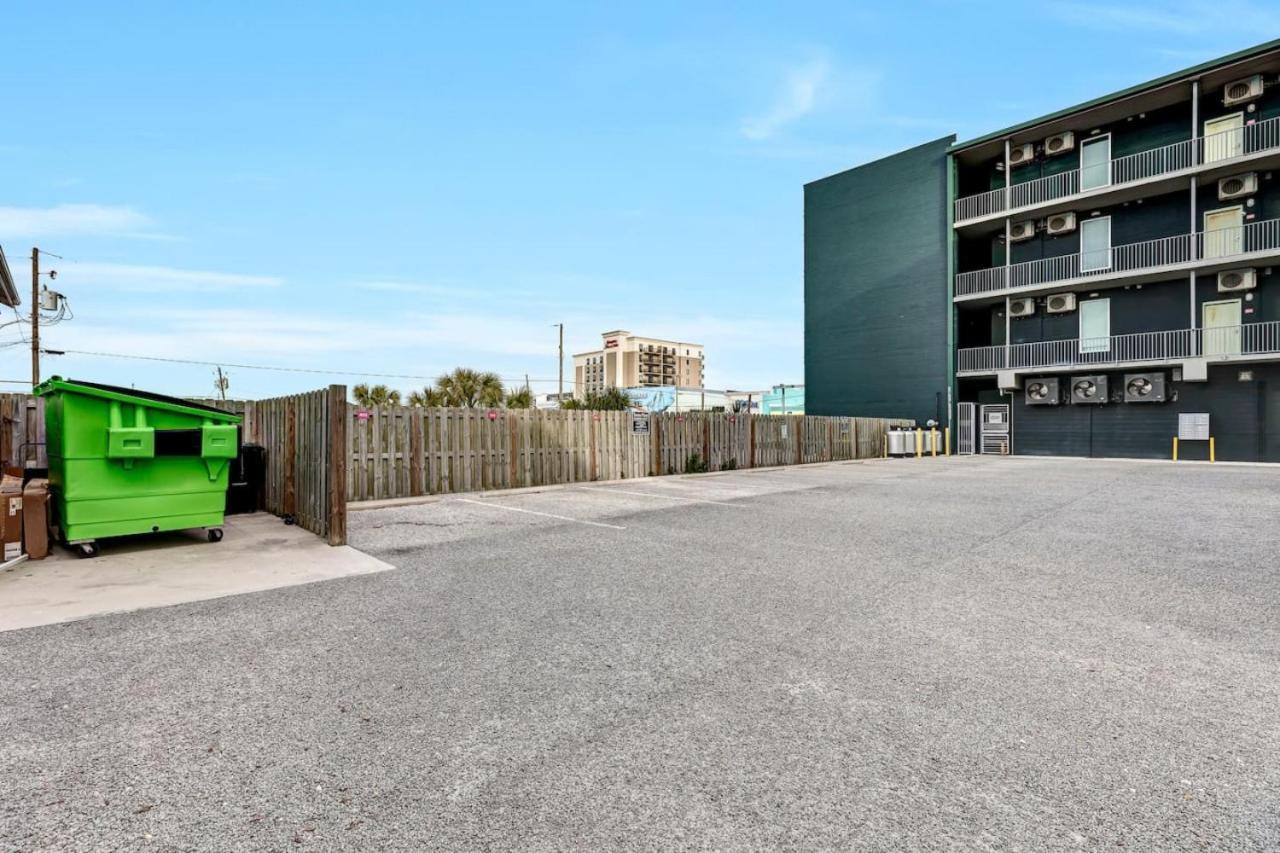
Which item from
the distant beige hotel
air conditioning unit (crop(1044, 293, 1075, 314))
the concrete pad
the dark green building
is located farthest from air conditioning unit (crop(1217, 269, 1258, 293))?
the distant beige hotel

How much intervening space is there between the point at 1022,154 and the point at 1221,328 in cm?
1091

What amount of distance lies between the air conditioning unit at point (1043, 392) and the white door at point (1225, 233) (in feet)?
21.9

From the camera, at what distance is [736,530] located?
8430mm

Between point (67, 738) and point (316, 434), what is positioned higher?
point (316, 434)

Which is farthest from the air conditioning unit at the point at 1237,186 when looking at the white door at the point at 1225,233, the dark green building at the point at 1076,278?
the white door at the point at 1225,233

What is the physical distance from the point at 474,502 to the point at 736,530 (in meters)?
5.21

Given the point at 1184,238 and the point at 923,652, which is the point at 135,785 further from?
the point at 1184,238

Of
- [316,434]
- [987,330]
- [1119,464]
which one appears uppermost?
[987,330]

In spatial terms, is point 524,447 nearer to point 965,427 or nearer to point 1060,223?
point 965,427

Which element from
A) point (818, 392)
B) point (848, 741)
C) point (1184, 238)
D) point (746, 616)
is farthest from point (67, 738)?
point (818, 392)

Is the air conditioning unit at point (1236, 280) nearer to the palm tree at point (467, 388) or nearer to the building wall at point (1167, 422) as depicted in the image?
the building wall at point (1167, 422)

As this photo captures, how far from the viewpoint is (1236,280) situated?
74.7ft

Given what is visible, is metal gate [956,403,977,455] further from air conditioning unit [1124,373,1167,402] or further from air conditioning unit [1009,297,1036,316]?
air conditioning unit [1124,373,1167,402]

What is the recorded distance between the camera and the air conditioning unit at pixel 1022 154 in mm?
28219
